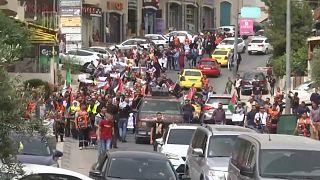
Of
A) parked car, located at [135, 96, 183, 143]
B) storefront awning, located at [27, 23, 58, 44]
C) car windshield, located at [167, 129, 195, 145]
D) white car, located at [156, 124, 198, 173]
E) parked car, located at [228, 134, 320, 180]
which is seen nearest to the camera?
parked car, located at [228, 134, 320, 180]

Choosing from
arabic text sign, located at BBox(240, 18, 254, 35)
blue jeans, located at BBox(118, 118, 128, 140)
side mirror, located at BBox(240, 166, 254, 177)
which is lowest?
blue jeans, located at BBox(118, 118, 128, 140)

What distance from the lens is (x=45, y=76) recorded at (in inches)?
1822

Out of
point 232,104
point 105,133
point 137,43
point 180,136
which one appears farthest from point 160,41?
point 180,136

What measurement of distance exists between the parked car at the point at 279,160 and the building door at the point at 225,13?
279 feet

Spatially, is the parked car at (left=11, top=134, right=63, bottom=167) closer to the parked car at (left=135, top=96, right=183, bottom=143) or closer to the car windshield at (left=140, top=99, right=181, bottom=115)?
the parked car at (left=135, top=96, right=183, bottom=143)

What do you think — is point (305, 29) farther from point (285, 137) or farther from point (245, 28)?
point (285, 137)

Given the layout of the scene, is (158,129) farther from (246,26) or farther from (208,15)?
(208,15)

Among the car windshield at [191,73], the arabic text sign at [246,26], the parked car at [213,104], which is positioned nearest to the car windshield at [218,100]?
the parked car at [213,104]

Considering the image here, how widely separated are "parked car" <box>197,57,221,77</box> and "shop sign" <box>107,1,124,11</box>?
59.6 feet

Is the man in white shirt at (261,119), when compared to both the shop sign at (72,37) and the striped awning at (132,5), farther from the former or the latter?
the striped awning at (132,5)

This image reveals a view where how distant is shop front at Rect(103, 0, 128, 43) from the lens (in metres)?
74.0

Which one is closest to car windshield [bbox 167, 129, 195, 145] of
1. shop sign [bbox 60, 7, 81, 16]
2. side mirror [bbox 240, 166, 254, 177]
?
side mirror [bbox 240, 166, 254, 177]

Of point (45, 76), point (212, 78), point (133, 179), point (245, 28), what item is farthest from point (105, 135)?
point (245, 28)

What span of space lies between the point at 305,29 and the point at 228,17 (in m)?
41.7
